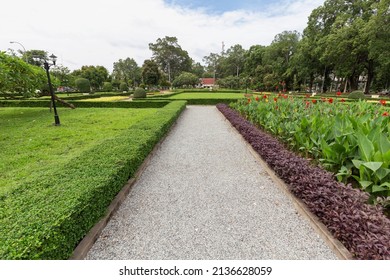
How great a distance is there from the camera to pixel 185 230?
8.20 ft

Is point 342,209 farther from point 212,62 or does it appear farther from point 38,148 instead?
point 212,62

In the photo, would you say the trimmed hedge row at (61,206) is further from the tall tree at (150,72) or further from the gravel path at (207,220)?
the tall tree at (150,72)

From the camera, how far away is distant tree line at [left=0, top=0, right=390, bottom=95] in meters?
20.7

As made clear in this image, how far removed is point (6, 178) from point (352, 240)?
5.38m

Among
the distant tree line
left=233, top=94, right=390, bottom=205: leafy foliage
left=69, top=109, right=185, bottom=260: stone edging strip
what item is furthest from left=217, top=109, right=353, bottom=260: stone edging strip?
the distant tree line

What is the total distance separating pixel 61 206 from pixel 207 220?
5.79 ft

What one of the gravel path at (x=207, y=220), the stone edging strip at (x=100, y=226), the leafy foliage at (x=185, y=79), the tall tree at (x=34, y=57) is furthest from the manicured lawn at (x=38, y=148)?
the leafy foliage at (x=185, y=79)

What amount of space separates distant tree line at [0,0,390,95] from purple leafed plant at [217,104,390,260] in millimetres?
6666

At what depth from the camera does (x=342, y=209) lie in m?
2.23

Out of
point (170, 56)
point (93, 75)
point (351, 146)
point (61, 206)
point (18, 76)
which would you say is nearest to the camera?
point (61, 206)

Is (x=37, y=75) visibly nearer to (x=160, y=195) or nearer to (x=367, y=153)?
(x=160, y=195)

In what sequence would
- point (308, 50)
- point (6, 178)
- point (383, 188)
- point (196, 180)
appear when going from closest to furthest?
point (383, 188) → point (6, 178) → point (196, 180) → point (308, 50)

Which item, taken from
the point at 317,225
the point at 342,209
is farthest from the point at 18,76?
the point at 342,209

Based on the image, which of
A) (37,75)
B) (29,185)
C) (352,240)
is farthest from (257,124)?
(37,75)
